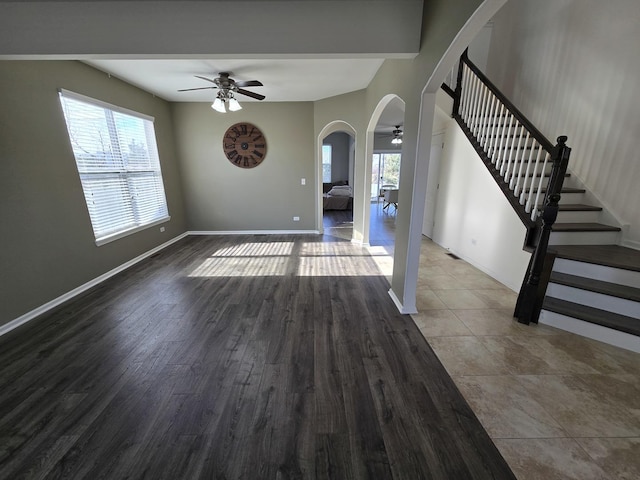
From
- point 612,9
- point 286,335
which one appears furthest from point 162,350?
point 612,9

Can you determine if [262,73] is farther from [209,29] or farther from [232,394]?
[232,394]

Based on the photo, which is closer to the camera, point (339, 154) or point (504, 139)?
point (504, 139)

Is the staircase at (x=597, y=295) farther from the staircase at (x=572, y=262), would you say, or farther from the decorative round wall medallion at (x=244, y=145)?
the decorative round wall medallion at (x=244, y=145)

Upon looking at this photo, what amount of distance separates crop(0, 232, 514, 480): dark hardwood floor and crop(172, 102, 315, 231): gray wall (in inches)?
118

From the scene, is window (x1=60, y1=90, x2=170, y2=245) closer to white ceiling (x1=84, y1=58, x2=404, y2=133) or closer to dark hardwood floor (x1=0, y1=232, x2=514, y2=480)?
white ceiling (x1=84, y1=58, x2=404, y2=133)

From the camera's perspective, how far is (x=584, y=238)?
114 inches

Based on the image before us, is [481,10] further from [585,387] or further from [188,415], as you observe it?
[188,415]

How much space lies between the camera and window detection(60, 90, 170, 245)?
3.30 meters

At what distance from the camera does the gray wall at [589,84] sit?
A: 2799mm

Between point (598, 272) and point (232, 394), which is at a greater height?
point (598, 272)

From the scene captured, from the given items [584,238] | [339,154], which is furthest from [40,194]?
[339,154]

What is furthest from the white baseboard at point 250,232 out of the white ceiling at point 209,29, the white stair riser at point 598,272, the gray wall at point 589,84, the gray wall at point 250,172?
the gray wall at point 589,84

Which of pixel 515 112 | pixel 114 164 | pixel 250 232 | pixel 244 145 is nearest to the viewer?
pixel 515 112

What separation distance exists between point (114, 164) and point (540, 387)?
540 cm
